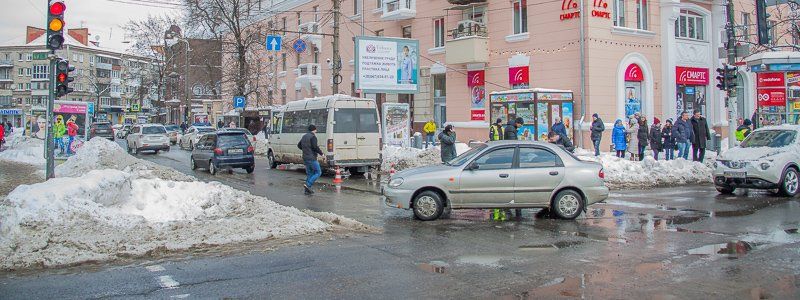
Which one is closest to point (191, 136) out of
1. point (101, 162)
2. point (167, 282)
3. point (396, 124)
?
point (396, 124)

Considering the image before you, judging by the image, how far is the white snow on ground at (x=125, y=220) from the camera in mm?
8516

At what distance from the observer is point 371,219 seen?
11.9m

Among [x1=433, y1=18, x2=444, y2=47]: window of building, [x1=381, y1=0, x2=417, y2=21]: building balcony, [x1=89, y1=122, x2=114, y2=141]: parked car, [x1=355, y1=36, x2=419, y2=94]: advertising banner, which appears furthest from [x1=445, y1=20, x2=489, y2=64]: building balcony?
[x1=89, y1=122, x2=114, y2=141]: parked car

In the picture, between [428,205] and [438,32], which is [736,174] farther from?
[438,32]

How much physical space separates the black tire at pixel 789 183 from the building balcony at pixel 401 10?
24.1 m

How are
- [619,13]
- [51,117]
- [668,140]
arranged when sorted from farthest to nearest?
[619,13], [668,140], [51,117]

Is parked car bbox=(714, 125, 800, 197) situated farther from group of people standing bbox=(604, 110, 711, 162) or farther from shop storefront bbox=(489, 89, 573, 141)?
shop storefront bbox=(489, 89, 573, 141)

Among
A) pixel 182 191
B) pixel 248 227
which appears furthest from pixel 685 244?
pixel 182 191

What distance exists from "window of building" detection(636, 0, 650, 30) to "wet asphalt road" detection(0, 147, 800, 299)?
18472 mm

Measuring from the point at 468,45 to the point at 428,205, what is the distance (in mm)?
21266

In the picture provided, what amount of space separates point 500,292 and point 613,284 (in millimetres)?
1264

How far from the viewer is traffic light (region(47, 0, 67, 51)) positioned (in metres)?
14.4

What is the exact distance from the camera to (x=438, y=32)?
35281 millimetres

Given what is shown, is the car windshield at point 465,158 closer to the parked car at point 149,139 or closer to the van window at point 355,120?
the van window at point 355,120
